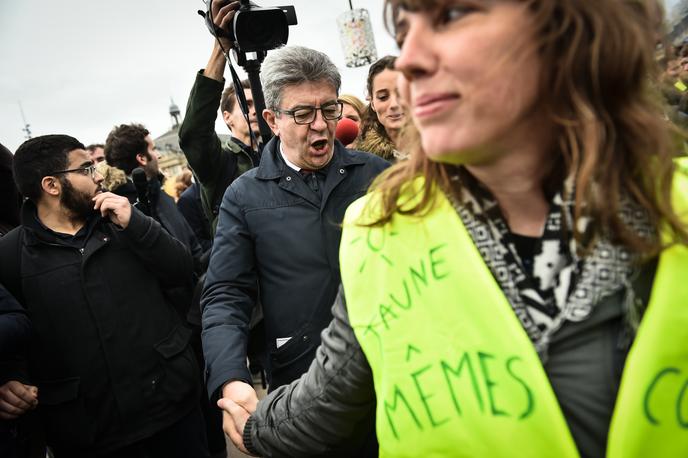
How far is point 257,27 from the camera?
7.22 ft

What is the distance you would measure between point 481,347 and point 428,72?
47cm

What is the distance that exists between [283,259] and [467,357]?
1.13 m

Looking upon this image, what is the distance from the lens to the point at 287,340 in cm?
190

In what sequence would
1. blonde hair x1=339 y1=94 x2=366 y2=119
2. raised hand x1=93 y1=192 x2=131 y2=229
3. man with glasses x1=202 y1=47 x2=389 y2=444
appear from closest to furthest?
1. man with glasses x1=202 y1=47 x2=389 y2=444
2. raised hand x1=93 y1=192 x2=131 y2=229
3. blonde hair x1=339 y1=94 x2=366 y2=119

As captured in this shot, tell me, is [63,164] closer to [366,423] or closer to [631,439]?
[366,423]

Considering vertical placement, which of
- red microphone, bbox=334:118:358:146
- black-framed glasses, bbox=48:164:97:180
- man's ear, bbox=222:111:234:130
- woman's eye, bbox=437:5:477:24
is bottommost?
red microphone, bbox=334:118:358:146

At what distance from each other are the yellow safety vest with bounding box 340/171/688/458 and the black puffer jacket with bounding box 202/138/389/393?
0.81 meters

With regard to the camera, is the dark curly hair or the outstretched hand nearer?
the outstretched hand

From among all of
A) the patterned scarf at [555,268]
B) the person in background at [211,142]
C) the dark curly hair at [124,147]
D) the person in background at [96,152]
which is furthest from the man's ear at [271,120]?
the person in background at [96,152]

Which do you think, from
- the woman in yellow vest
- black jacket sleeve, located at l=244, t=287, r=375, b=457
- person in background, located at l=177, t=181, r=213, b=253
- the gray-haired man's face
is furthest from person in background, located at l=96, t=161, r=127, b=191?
the woman in yellow vest

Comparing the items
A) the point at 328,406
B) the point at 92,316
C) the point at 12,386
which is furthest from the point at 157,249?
the point at 328,406

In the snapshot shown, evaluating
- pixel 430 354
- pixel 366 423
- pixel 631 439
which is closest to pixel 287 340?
pixel 366 423

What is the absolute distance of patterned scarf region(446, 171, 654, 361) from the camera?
85cm

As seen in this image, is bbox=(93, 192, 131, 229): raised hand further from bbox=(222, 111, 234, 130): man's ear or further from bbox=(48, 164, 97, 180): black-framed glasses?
bbox=(222, 111, 234, 130): man's ear
